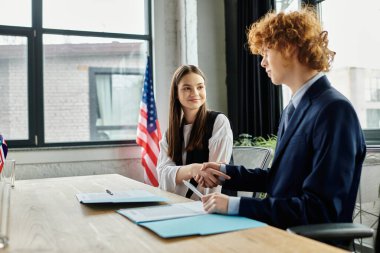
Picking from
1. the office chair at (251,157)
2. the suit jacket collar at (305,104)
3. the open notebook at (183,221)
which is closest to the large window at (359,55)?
the office chair at (251,157)

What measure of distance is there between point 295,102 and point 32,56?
9.92 feet

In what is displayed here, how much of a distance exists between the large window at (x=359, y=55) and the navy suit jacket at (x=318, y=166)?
1683 millimetres

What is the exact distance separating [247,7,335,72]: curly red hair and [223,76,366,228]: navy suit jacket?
11cm

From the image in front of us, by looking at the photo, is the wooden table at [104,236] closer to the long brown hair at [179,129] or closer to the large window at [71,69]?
the long brown hair at [179,129]

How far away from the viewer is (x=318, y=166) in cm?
111

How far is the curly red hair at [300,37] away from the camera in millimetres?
1380

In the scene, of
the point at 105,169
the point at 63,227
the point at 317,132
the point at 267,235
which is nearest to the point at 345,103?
the point at 317,132

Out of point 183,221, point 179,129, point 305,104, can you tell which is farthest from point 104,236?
point 179,129

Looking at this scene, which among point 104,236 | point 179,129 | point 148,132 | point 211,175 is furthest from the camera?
point 148,132

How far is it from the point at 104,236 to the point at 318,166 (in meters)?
0.62

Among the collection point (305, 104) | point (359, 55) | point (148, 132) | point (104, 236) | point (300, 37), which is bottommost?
point (104, 236)

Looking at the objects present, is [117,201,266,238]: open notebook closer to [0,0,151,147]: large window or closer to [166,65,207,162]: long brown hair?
[166,65,207,162]: long brown hair

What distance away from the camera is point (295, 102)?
56.5 inches

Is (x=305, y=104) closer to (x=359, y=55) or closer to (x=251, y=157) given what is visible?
(x=251, y=157)
